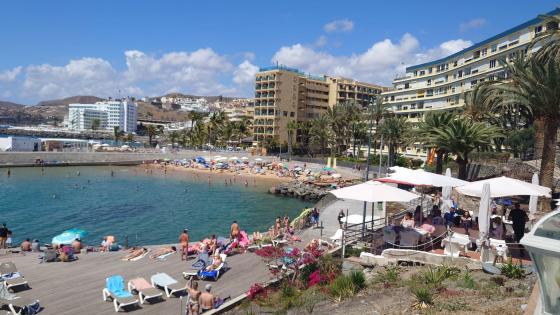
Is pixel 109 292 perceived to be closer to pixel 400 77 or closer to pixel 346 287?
pixel 346 287

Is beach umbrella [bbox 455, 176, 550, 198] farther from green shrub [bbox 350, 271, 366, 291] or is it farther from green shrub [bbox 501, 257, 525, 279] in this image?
green shrub [bbox 350, 271, 366, 291]

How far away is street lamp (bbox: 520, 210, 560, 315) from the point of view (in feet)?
12.6

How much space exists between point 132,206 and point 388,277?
32158 millimetres

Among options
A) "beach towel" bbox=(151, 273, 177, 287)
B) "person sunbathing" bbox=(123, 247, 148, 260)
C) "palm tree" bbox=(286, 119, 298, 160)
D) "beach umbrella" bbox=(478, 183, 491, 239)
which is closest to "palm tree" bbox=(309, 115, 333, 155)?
"palm tree" bbox=(286, 119, 298, 160)

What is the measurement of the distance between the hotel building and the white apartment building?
20595 mm

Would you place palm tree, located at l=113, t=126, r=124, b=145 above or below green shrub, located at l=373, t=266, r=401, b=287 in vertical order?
above

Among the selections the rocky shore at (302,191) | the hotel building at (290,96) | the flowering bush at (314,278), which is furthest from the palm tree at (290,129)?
the flowering bush at (314,278)

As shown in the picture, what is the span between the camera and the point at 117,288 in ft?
37.5

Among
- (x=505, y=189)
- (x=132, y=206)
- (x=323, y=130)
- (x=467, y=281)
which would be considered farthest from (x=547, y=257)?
(x=323, y=130)

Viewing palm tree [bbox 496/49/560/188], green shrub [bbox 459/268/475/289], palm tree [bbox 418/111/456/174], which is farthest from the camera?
palm tree [bbox 418/111/456/174]

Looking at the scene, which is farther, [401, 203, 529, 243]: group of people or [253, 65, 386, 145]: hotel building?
[253, 65, 386, 145]: hotel building

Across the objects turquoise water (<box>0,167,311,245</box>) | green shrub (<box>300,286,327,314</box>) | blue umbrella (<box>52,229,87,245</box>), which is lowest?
turquoise water (<box>0,167,311,245</box>)

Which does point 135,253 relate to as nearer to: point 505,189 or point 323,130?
point 505,189

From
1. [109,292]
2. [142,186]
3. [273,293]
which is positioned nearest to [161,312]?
[109,292]
